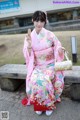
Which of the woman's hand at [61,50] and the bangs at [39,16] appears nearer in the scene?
the bangs at [39,16]

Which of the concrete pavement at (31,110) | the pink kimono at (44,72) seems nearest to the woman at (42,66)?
the pink kimono at (44,72)

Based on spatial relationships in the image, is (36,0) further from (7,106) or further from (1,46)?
(7,106)

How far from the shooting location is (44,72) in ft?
10.5

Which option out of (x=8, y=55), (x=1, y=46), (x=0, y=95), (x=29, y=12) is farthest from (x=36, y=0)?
(x=0, y=95)

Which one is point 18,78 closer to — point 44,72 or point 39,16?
point 44,72

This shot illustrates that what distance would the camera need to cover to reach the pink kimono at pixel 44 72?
307 cm

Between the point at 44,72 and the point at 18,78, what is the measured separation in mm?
743

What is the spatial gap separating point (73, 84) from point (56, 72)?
0.41 meters

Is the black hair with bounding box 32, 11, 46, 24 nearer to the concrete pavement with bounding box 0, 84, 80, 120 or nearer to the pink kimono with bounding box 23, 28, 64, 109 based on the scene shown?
the pink kimono with bounding box 23, 28, 64, 109

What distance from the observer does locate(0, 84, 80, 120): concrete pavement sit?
316 cm

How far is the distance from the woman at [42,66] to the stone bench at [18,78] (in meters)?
0.21

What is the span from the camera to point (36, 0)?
20.4m

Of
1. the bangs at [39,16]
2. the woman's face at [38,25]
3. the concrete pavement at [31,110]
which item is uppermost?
the bangs at [39,16]

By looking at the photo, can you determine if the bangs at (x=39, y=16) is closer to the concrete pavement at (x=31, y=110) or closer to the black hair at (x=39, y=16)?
the black hair at (x=39, y=16)
